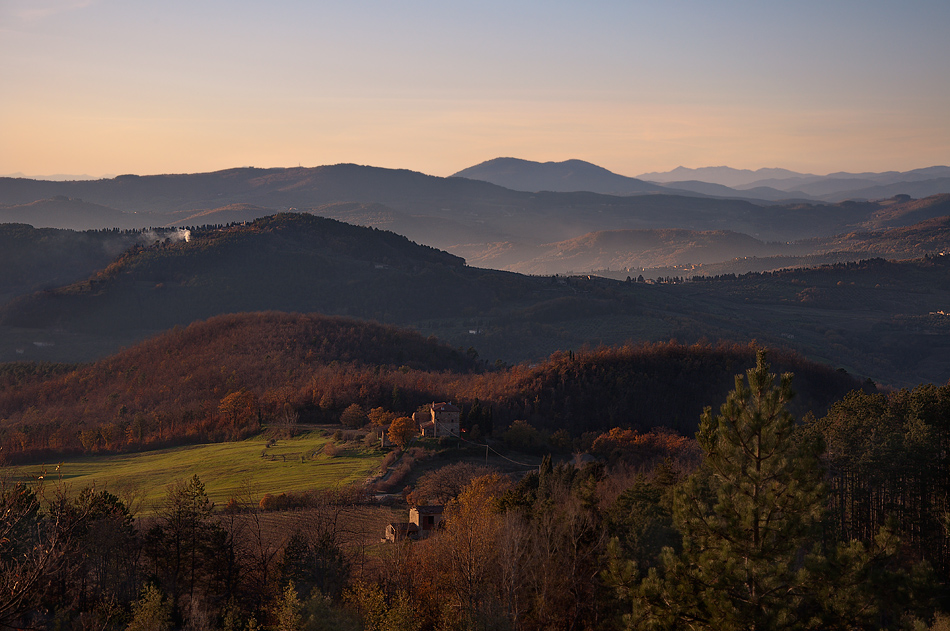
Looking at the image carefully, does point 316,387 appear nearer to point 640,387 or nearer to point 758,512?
point 640,387

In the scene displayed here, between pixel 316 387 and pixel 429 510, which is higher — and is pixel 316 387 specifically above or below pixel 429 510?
below

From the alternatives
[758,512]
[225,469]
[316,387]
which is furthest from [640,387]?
[758,512]

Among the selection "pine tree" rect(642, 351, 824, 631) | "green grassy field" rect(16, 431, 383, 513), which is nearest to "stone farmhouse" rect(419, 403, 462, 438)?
"green grassy field" rect(16, 431, 383, 513)

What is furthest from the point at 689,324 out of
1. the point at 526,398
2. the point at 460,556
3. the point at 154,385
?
the point at 460,556

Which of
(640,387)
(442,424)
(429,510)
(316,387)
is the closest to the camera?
(429,510)

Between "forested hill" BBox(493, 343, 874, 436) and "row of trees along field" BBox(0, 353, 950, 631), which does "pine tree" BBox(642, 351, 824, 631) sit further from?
"forested hill" BBox(493, 343, 874, 436)

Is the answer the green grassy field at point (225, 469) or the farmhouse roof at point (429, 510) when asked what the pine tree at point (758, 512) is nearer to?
the farmhouse roof at point (429, 510)
